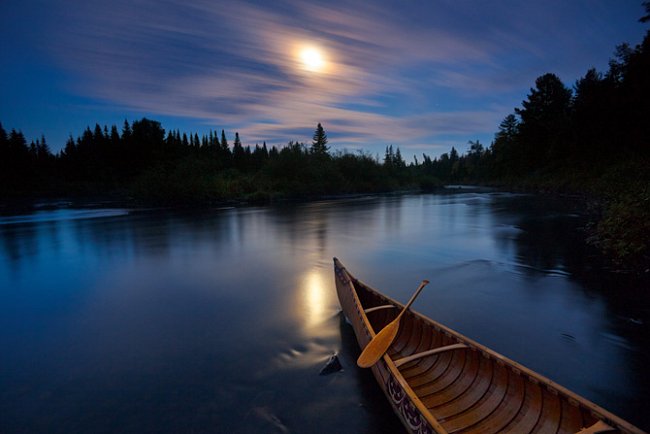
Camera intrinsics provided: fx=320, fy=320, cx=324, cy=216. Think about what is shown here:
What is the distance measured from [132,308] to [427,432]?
303 inches

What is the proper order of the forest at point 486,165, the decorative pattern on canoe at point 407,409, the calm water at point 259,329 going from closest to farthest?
the decorative pattern on canoe at point 407,409 → the calm water at point 259,329 → the forest at point 486,165

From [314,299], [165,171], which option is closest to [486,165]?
[165,171]

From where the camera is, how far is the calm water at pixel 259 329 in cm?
419

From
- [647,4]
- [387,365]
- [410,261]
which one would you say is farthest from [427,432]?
[647,4]

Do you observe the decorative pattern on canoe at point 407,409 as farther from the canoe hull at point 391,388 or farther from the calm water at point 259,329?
the calm water at point 259,329

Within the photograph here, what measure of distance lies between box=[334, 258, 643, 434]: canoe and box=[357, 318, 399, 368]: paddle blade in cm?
10

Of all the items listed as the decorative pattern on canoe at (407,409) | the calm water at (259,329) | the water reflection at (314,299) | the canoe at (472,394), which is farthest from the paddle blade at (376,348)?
the water reflection at (314,299)

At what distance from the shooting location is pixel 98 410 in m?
4.21

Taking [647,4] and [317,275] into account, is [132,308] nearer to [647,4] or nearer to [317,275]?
[317,275]

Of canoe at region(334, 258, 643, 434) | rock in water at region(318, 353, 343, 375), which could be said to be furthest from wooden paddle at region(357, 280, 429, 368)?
rock in water at region(318, 353, 343, 375)

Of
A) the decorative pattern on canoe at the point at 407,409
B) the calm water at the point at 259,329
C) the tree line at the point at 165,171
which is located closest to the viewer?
the decorative pattern on canoe at the point at 407,409

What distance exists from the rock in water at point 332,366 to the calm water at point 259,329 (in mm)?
132

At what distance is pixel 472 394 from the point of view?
358 centimetres

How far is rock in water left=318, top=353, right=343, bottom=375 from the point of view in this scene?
16.2 ft
